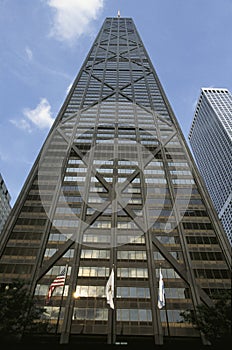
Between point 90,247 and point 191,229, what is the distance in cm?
1607

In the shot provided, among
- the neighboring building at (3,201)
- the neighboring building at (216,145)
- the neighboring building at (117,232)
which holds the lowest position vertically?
the neighboring building at (117,232)

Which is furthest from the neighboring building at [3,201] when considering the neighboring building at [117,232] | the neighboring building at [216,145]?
the neighboring building at [216,145]

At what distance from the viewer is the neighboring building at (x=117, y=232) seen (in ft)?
110

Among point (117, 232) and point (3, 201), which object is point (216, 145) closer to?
point (3, 201)

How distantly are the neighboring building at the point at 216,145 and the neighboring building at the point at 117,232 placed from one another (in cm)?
8689

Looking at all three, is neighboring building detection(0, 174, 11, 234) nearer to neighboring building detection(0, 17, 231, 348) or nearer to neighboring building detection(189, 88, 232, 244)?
neighboring building detection(0, 17, 231, 348)

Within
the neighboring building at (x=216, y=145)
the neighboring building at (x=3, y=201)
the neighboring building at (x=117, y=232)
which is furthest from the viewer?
the neighboring building at (x=216, y=145)

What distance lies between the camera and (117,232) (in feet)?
140

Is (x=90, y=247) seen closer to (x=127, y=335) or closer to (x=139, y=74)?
(x=127, y=335)

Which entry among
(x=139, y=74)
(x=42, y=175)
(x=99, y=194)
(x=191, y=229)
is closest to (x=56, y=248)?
(x=99, y=194)

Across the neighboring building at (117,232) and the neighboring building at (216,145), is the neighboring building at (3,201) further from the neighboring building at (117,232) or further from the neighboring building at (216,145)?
the neighboring building at (216,145)

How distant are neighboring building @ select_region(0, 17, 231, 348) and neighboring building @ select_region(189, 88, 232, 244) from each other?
285ft

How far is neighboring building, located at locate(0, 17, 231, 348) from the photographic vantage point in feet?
110

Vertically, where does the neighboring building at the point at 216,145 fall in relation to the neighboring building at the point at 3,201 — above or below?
above
